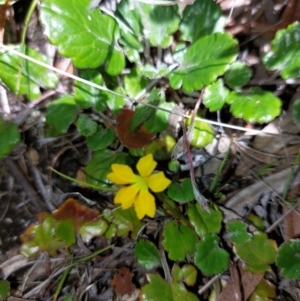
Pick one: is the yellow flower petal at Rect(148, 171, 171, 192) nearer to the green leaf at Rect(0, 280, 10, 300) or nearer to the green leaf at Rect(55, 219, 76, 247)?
the green leaf at Rect(55, 219, 76, 247)

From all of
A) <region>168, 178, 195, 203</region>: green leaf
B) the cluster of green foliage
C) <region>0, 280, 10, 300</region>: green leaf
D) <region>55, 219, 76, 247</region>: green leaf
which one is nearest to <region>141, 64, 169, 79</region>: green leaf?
the cluster of green foliage

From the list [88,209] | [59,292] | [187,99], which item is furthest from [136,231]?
[187,99]

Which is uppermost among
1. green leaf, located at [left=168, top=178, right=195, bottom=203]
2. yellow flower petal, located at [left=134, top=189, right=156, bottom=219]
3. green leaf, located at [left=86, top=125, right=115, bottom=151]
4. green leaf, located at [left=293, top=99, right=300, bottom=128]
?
green leaf, located at [left=293, top=99, right=300, bottom=128]

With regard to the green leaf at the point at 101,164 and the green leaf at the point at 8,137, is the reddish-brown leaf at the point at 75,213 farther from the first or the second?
the green leaf at the point at 8,137

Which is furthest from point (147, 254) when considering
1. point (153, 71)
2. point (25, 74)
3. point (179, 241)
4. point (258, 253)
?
point (25, 74)

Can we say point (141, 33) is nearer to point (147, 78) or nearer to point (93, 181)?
point (147, 78)
